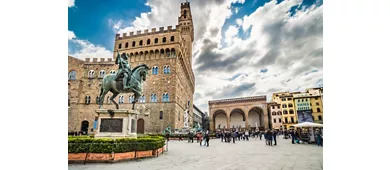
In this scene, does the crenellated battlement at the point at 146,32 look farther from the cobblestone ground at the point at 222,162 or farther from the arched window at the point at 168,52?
the cobblestone ground at the point at 222,162

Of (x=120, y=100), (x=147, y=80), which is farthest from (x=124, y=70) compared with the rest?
(x=120, y=100)

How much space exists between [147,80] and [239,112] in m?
21.4

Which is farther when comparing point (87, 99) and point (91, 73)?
point (91, 73)

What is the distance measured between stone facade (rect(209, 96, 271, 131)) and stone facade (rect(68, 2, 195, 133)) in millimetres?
14576

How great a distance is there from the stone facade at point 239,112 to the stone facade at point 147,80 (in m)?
14.6

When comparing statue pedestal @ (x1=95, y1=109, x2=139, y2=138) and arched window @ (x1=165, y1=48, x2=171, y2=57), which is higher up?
arched window @ (x1=165, y1=48, x2=171, y2=57)

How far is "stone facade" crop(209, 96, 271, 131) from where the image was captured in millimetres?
31500

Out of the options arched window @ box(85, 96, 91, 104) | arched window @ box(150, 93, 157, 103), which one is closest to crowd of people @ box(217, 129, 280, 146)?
arched window @ box(150, 93, 157, 103)

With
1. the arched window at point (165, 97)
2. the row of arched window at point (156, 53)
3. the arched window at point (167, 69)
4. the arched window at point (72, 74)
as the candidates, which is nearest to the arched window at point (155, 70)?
the arched window at point (167, 69)

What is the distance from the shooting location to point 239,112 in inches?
1355

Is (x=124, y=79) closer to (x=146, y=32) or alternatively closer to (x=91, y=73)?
(x=146, y=32)

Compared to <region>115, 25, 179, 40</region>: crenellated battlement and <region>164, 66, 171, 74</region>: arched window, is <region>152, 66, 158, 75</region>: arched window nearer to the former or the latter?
<region>164, 66, 171, 74</region>: arched window
